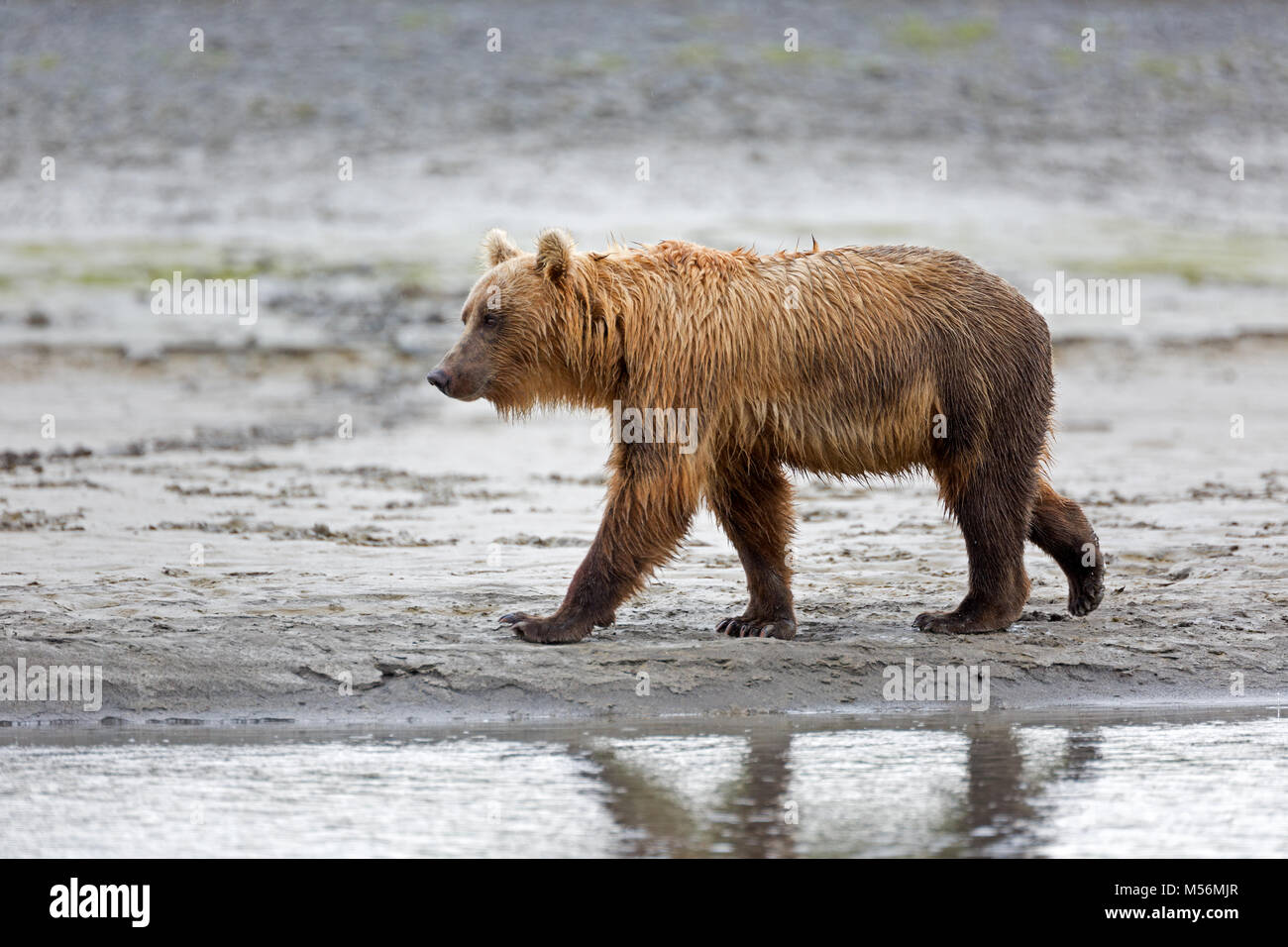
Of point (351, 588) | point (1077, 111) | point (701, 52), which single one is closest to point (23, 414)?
point (351, 588)

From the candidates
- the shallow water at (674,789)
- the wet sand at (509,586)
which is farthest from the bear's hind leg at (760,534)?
the shallow water at (674,789)

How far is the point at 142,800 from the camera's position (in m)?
5.47

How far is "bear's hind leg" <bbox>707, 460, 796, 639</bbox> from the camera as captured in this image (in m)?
7.65

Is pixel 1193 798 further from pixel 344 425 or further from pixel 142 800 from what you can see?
pixel 344 425

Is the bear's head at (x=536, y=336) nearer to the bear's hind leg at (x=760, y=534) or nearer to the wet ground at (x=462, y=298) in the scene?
the bear's hind leg at (x=760, y=534)

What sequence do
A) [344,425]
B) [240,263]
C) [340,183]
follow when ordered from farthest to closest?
[340,183], [240,263], [344,425]

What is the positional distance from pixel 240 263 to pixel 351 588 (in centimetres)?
1232

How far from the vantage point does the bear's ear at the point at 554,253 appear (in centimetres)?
731

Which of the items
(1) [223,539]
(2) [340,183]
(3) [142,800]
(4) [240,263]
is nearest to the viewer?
(3) [142,800]

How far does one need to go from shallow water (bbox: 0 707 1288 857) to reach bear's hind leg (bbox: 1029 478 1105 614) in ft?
3.84

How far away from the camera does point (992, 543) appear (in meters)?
7.55

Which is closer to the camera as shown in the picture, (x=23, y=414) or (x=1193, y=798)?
(x=1193, y=798)

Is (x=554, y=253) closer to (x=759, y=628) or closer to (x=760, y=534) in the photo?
(x=760, y=534)

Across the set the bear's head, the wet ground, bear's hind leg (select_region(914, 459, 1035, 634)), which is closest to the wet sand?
the wet ground
